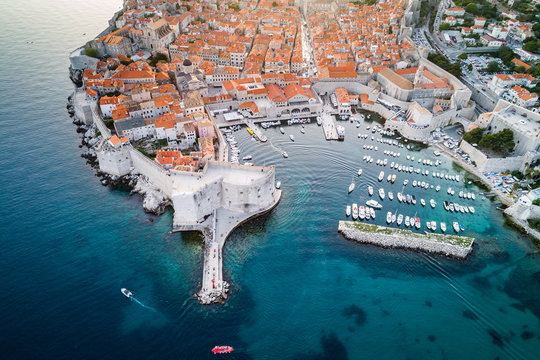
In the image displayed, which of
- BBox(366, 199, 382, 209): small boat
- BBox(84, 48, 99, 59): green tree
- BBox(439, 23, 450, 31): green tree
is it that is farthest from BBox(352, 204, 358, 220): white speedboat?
BBox(439, 23, 450, 31): green tree

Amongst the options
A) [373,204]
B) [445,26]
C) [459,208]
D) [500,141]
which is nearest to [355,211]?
[373,204]

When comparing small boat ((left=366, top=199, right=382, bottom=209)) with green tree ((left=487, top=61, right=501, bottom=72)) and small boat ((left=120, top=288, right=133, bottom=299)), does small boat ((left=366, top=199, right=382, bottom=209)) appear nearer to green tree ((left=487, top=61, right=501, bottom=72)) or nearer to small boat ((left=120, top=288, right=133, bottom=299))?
small boat ((left=120, top=288, right=133, bottom=299))

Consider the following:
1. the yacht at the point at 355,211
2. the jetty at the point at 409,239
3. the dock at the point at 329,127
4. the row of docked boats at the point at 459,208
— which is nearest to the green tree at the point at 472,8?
the dock at the point at 329,127

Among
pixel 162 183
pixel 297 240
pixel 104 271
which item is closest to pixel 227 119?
pixel 162 183

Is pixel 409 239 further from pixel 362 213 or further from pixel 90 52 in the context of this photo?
pixel 90 52

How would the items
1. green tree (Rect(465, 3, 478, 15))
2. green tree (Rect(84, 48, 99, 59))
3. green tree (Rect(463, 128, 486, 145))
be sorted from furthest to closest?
green tree (Rect(465, 3, 478, 15))
green tree (Rect(84, 48, 99, 59))
green tree (Rect(463, 128, 486, 145))

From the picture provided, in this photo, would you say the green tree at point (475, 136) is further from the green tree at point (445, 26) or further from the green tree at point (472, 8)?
the green tree at point (472, 8)

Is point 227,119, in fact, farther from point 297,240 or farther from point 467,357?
point 467,357
